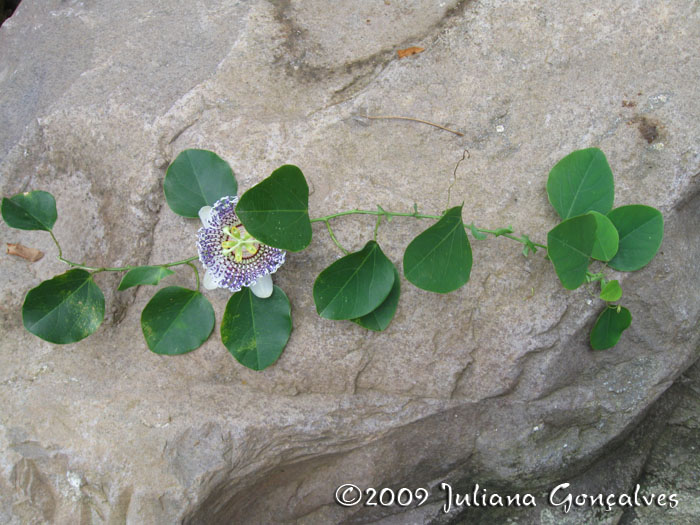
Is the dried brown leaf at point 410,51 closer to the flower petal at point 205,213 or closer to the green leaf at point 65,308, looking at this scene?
the flower petal at point 205,213

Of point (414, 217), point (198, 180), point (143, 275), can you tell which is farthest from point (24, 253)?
point (414, 217)

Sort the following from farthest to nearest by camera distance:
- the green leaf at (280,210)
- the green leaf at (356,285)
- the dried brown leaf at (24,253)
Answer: the dried brown leaf at (24,253)
the green leaf at (356,285)
the green leaf at (280,210)

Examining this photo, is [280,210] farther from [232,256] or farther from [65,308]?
[65,308]

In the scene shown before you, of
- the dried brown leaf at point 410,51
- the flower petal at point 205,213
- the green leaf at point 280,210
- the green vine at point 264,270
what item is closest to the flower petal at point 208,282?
the green vine at point 264,270

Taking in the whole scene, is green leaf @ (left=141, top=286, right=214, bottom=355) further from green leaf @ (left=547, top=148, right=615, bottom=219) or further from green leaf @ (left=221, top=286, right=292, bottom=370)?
green leaf @ (left=547, top=148, right=615, bottom=219)

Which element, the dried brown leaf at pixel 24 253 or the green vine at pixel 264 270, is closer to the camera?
the green vine at pixel 264 270

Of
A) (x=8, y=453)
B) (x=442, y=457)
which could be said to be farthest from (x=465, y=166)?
(x=8, y=453)
